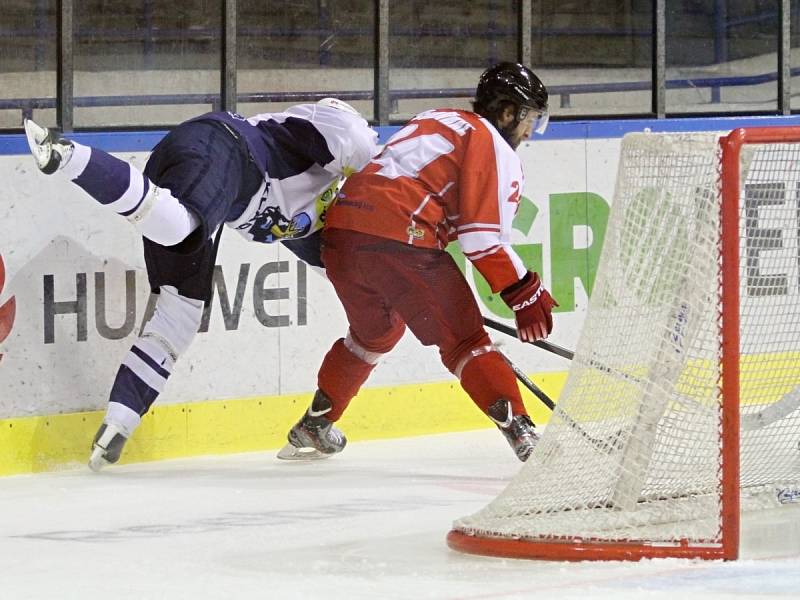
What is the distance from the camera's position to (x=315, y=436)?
4574mm

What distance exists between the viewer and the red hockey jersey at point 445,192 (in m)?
3.95

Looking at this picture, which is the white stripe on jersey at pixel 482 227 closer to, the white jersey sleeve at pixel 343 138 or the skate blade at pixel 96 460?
the white jersey sleeve at pixel 343 138

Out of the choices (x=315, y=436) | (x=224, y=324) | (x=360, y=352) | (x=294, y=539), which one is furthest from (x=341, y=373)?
(x=294, y=539)

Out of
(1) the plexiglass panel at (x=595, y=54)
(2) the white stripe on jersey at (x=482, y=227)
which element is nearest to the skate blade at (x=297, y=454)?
(2) the white stripe on jersey at (x=482, y=227)

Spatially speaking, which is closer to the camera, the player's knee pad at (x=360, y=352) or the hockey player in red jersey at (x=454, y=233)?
the hockey player in red jersey at (x=454, y=233)

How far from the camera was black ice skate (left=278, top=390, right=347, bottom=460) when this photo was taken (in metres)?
4.54

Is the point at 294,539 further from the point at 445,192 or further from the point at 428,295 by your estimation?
the point at 445,192

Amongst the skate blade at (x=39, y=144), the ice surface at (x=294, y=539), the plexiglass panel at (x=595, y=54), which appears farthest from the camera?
the plexiglass panel at (x=595, y=54)

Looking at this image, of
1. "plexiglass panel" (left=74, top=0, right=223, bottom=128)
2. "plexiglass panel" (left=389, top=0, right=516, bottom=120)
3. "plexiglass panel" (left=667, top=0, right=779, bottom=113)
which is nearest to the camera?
"plexiglass panel" (left=74, top=0, right=223, bottom=128)

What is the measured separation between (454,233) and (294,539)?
1.05 meters

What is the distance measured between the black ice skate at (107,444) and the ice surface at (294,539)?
6 centimetres

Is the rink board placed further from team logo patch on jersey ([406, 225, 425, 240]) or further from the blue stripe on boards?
team logo patch on jersey ([406, 225, 425, 240])

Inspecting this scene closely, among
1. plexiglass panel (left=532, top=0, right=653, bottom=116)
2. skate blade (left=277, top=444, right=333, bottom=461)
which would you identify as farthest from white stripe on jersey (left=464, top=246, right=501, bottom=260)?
plexiglass panel (left=532, top=0, right=653, bottom=116)

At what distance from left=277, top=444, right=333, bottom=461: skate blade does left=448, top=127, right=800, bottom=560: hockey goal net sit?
1331mm
